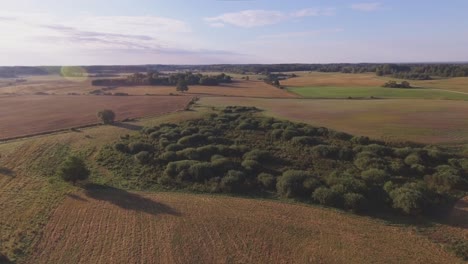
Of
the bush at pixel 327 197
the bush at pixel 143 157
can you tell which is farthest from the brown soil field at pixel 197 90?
the bush at pixel 327 197

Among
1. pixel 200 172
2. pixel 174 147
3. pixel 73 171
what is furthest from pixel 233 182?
pixel 73 171

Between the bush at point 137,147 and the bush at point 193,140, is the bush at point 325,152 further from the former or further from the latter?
the bush at point 137,147

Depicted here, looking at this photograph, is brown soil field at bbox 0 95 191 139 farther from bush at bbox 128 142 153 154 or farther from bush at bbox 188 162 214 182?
bush at bbox 188 162 214 182

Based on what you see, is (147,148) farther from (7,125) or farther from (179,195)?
(7,125)

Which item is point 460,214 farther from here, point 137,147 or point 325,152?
point 137,147

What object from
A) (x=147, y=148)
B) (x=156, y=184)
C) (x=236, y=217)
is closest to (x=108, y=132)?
(x=147, y=148)

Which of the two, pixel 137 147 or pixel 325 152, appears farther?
pixel 137 147
